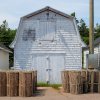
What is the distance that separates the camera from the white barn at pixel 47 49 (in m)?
29.4

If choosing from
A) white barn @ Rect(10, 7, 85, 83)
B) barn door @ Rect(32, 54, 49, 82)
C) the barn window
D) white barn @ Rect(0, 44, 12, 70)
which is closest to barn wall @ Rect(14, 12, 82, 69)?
white barn @ Rect(10, 7, 85, 83)

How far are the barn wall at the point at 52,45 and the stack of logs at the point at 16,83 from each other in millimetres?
8797

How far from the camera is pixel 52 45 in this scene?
2961cm

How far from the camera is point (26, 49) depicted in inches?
1160

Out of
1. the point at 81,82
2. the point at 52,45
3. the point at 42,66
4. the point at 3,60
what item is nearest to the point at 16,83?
the point at 81,82

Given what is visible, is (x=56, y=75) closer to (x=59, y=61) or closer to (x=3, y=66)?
(x=59, y=61)

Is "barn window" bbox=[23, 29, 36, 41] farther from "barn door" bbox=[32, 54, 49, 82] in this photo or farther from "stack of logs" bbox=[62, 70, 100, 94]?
"stack of logs" bbox=[62, 70, 100, 94]

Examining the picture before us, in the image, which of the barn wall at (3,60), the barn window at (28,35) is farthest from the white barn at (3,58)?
the barn window at (28,35)

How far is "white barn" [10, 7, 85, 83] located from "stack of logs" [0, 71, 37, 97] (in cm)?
880

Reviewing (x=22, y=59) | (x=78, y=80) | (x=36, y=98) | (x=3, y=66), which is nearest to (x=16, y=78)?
(x=36, y=98)

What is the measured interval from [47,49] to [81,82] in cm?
844

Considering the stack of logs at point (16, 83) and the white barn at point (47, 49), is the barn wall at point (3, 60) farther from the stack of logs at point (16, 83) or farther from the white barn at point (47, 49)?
the stack of logs at point (16, 83)

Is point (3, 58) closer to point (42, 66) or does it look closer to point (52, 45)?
point (42, 66)

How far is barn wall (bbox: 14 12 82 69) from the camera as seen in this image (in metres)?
29.4
